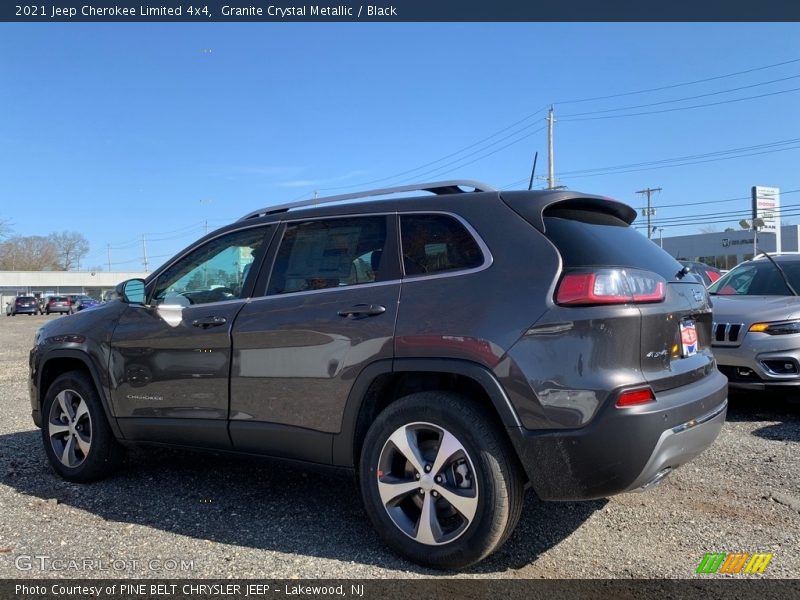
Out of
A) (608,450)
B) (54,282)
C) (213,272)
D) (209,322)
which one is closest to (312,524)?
(209,322)

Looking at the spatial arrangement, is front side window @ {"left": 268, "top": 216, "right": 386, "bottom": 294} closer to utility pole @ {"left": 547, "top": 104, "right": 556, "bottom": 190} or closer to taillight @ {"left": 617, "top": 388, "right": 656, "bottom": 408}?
taillight @ {"left": 617, "top": 388, "right": 656, "bottom": 408}

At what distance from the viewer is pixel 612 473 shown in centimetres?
283

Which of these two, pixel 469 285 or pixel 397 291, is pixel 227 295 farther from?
pixel 469 285

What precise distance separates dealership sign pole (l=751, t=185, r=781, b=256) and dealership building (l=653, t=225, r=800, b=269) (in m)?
1.07

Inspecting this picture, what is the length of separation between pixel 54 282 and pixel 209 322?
298 feet

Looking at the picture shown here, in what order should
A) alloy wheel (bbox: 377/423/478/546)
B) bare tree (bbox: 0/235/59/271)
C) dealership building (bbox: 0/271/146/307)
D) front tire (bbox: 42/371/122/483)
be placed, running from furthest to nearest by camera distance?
bare tree (bbox: 0/235/59/271) → dealership building (bbox: 0/271/146/307) → front tire (bbox: 42/371/122/483) → alloy wheel (bbox: 377/423/478/546)

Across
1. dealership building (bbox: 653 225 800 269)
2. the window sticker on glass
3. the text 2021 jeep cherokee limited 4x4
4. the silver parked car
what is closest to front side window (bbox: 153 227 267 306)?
the text 2021 jeep cherokee limited 4x4

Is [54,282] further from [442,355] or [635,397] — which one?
[635,397]

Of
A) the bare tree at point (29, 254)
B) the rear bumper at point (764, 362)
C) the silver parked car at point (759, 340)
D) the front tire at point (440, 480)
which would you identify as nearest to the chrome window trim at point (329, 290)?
the front tire at point (440, 480)

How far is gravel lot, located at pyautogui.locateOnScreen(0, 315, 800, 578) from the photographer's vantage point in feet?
10.6

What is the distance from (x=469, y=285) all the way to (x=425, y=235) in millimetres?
462

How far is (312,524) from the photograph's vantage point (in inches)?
150

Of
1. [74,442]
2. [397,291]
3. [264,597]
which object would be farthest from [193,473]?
[397,291]

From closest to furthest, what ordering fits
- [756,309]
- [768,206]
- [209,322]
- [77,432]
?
1. [209,322]
2. [77,432]
3. [756,309]
4. [768,206]
